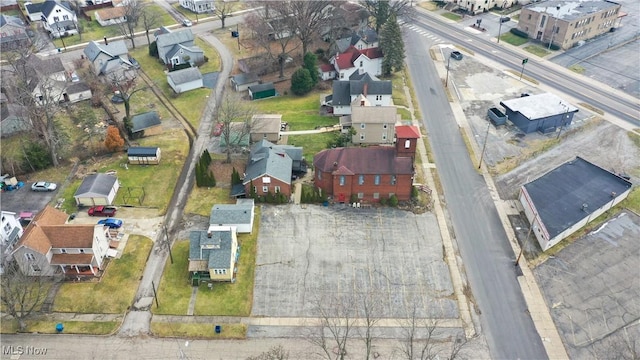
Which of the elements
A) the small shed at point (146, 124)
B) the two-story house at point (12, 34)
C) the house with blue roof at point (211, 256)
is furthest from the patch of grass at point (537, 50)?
the two-story house at point (12, 34)

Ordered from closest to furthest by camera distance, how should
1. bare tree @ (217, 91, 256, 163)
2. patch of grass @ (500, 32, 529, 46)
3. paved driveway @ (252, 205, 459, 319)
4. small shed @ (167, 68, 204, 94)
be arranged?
paved driveway @ (252, 205, 459, 319) < bare tree @ (217, 91, 256, 163) < small shed @ (167, 68, 204, 94) < patch of grass @ (500, 32, 529, 46)

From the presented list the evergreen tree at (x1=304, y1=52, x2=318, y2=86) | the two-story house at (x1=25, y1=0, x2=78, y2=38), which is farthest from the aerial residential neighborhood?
the two-story house at (x1=25, y1=0, x2=78, y2=38)

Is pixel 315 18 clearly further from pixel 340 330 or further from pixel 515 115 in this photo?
pixel 340 330

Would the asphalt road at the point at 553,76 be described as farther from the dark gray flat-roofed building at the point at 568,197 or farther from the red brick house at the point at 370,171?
the red brick house at the point at 370,171

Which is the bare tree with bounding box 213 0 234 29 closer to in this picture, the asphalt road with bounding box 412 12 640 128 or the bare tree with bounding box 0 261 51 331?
the asphalt road with bounding box 412 12 640 128

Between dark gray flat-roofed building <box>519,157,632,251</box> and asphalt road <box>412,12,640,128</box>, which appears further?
asphalt road <box>412,12,640,128</box>

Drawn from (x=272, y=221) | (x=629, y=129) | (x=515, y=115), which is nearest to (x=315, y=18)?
(x=515, y=115)
